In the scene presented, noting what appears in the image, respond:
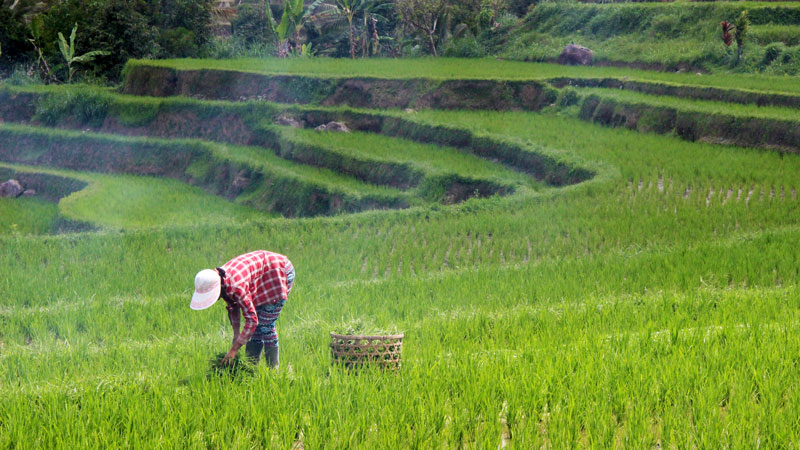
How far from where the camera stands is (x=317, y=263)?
8258 millimetres

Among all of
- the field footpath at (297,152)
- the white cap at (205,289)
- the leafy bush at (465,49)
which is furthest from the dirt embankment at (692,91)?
the white cap at (205,289)

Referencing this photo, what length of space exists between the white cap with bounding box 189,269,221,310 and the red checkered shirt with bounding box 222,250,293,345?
0.17 m

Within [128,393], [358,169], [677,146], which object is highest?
[128,393]

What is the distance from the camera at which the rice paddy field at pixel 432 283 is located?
3.35 meters

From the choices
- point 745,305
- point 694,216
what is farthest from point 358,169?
point 745,305

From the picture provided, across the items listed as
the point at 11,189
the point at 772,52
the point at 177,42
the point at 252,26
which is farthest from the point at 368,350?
the point at 252,26

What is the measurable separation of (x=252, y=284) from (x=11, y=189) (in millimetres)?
14900

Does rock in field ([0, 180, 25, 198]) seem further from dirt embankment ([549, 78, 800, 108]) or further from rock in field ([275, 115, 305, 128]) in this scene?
dirt embankment ([549, 78, 800, 108])

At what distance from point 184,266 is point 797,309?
236 inches

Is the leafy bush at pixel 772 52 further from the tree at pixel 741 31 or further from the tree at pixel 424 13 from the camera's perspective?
the tree at pixel 424 13

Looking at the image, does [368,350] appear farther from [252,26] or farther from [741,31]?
[252,26]

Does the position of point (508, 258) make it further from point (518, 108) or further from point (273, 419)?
point (518, 108)

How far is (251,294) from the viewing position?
3924 millimetres

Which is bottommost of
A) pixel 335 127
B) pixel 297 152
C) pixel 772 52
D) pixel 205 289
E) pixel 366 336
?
pixel 297 152
